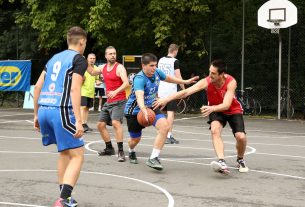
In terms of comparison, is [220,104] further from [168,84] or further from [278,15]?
[278,15]

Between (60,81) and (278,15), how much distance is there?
14.2m

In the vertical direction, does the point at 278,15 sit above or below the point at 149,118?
above

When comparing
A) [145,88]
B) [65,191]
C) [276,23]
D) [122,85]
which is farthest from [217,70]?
[276,23]

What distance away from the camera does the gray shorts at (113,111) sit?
998cm

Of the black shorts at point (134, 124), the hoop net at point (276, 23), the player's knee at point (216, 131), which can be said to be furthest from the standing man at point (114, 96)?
the hoop net at point (276, 23)

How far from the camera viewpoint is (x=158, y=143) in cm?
861

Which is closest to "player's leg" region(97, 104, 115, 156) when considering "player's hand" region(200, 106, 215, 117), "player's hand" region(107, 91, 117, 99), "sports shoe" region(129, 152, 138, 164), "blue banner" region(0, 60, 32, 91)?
→ "player's hand" region(107, 91, 117, 99)

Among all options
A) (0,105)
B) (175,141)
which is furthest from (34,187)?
(0,105)

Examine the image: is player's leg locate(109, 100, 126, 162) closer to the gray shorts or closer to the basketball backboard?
the gray shorts

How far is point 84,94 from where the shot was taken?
1393 centimetres

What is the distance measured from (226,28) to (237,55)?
126cm

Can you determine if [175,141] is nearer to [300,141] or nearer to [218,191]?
[300,141]

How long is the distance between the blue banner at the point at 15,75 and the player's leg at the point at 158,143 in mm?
16266

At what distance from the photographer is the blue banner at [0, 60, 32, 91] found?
24016 millimetres
